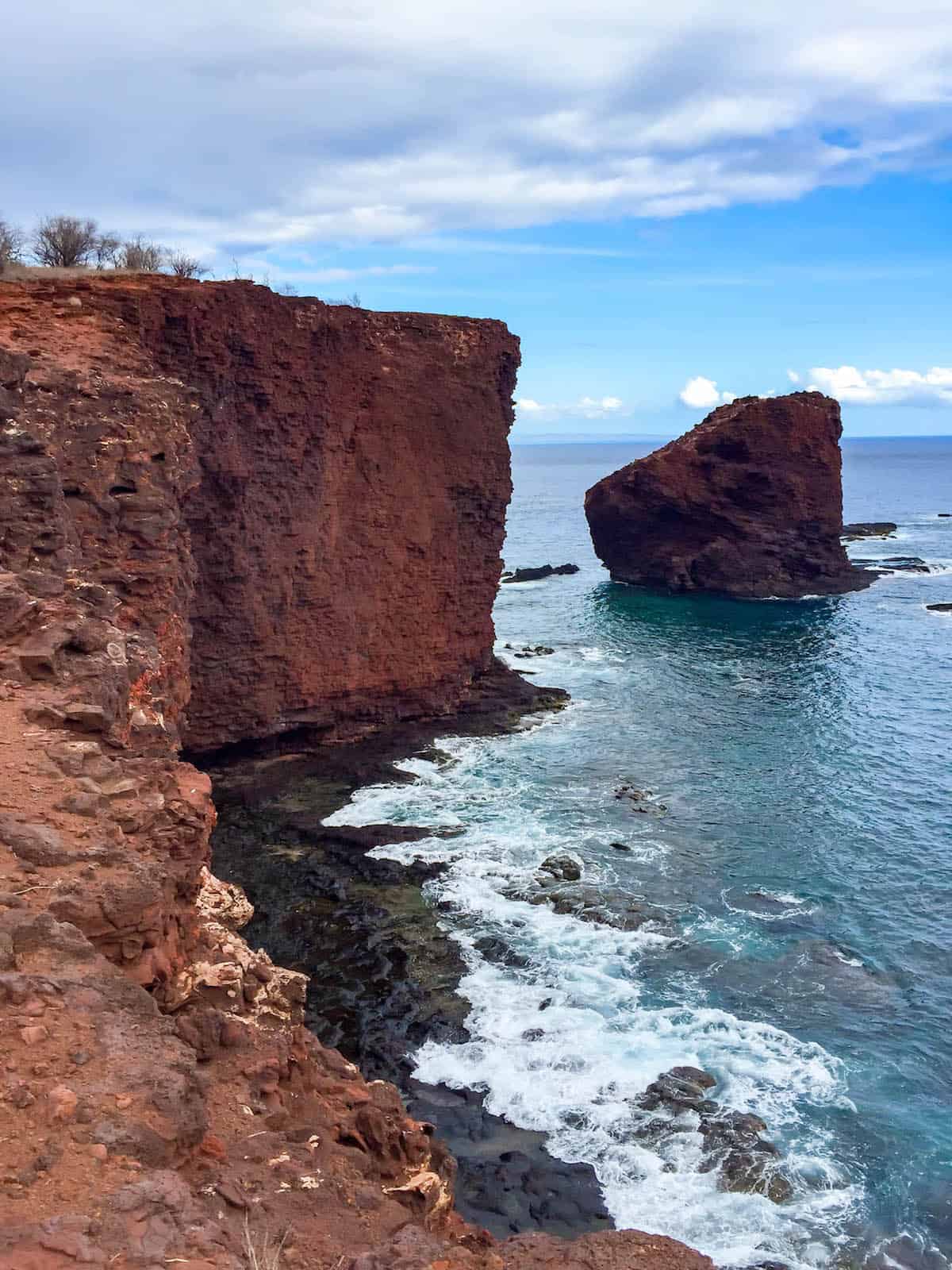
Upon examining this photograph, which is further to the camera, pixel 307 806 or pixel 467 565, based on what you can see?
pixel 467 565

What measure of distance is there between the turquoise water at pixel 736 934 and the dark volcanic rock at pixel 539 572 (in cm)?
3094

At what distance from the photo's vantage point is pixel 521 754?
36.6 m

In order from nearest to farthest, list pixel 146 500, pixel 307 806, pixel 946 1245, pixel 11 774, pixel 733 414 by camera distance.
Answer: pixel 11 774
pixel 946 1245
pixel 146 500
pixel 307 806
pixel 733 414

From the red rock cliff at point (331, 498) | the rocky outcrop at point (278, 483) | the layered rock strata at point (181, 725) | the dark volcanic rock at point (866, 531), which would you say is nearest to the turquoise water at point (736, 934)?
the red rock cliff at point (331, 498)

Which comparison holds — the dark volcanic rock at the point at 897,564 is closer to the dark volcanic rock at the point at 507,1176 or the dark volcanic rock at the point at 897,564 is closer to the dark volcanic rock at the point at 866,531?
the dark volcanic rock at the point at 866,531

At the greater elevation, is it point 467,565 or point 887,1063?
point 467,565

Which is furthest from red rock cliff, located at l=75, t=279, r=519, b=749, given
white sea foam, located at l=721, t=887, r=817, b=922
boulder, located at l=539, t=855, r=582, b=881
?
white sea foam, located at l=721, t=887, r=817, b=922

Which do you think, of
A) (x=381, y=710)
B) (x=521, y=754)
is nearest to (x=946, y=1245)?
(x=521, y=754)

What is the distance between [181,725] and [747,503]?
51.5 meters

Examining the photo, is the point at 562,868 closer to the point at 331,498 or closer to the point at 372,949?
the point at 372,949

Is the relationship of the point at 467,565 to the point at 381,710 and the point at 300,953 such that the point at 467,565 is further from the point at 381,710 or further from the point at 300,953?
the point at 300,953

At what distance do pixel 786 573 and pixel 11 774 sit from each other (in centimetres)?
6518

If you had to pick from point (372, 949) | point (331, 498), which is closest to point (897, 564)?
point (331, 498)

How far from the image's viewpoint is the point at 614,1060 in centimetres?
1938
